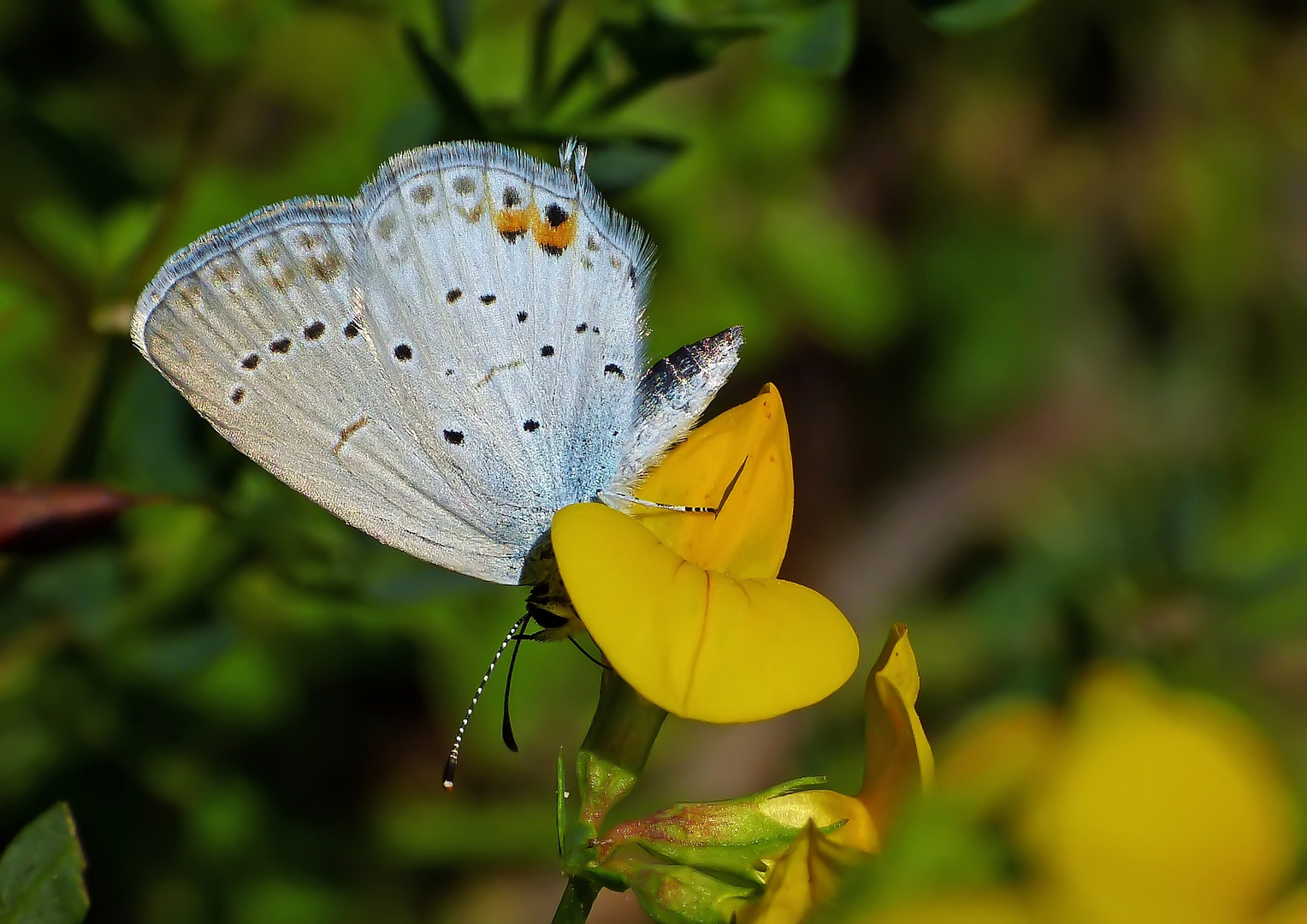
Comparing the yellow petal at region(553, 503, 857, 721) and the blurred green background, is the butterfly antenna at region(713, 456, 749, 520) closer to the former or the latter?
the yellow petal at region(553, 503, 857, 721)

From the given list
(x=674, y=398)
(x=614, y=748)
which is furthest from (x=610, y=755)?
(x=674, y=398)

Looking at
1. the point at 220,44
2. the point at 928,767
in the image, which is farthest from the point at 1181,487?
the point at 220,44

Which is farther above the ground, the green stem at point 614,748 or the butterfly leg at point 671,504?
the butterfly leg at point 671,504

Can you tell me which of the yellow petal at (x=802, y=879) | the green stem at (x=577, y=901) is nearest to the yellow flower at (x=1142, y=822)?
the yellow petal at (x=802, y=879)

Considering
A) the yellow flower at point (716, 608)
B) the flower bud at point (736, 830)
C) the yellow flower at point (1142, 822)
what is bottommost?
the flower bud at point (736, 830)

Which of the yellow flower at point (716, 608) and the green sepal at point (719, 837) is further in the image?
the green sepal at point (719, 837)

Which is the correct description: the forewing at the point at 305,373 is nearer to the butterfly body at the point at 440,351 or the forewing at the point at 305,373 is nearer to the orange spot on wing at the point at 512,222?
the butterfly body at the point at 440,351
